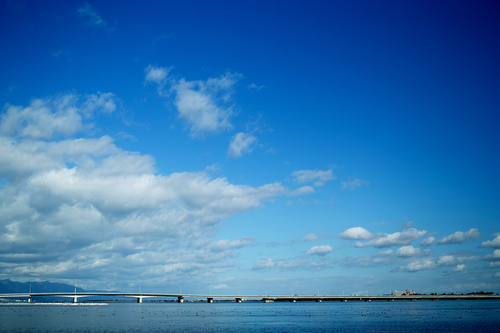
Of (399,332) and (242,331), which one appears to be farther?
(242,331)

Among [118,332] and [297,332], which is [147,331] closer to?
[118,332]

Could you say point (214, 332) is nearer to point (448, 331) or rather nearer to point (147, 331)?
point (147, 331)

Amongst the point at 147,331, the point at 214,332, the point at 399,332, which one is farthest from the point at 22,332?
the point at 399,332

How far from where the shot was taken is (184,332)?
247 ft

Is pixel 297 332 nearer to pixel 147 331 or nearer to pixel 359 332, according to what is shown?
pixel 359 332

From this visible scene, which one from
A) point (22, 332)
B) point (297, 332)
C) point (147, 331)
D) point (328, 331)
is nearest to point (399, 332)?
point (328, 331)

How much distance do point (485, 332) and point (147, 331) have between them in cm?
6846

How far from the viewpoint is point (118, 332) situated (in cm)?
7488

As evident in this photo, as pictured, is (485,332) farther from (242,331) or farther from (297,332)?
(242,331)

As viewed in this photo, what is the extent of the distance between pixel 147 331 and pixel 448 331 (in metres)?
62.4

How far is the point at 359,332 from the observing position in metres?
74.9

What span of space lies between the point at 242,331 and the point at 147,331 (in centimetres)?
2040

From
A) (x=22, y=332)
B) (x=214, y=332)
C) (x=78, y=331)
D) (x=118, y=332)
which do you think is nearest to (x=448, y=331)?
(x=214, y=332)

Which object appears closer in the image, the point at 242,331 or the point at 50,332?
the point at 50,332
